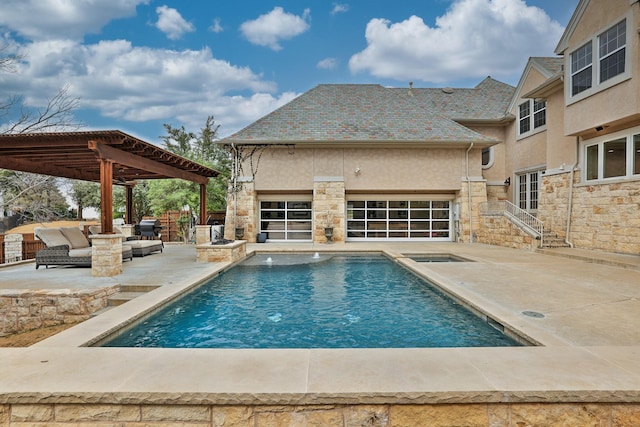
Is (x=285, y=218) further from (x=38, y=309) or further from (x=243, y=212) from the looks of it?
(x=38, y=309)

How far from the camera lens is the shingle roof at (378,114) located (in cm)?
1623

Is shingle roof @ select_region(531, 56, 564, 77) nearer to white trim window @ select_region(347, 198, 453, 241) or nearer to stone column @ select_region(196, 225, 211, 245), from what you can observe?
white trim window @ select_region(347, 198, 453, 241)

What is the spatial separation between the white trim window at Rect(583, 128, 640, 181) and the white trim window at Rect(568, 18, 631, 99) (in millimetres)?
1715

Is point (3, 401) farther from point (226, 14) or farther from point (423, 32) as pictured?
point (423, 32)

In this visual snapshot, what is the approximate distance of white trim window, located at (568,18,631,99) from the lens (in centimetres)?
1021

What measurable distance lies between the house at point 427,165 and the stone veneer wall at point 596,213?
2.1 inches

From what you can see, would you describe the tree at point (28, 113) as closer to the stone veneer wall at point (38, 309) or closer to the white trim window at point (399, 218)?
the stone veneer wall at point (38, 309)

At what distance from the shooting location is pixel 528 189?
1645cm

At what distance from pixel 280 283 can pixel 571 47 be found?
13.2 m

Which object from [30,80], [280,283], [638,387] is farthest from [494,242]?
[30,80]

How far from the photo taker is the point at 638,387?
2580 millimetres

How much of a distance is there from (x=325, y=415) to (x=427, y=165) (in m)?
15.7

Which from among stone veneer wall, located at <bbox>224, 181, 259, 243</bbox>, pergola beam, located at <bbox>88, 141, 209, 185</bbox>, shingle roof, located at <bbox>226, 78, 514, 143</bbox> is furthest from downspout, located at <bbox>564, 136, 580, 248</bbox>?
pergola beam, located at <bbox>88, 141, 209, 185</bbox>

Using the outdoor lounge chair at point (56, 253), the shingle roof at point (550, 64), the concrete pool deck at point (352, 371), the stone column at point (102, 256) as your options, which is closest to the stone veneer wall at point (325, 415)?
the concrete pool deck at point (352, 371)
